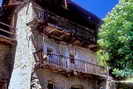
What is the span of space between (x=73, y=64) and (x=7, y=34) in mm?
5905

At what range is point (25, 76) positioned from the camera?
18.0 m

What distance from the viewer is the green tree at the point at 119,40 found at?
10.3 meters

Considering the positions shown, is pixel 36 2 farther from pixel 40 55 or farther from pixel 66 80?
pixel 66 80

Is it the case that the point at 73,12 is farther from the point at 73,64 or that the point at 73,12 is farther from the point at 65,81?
the point at 65,81

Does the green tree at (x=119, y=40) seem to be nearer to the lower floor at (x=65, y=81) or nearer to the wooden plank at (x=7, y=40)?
the lower floor at (x=65, y=81)

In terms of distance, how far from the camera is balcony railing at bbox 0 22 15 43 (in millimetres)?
19422

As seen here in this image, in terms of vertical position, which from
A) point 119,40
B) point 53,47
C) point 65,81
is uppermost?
point 53,47

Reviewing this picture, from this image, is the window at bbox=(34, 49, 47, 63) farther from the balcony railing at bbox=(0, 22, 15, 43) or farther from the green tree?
the green tree

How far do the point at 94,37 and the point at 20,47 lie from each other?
26.0 feet

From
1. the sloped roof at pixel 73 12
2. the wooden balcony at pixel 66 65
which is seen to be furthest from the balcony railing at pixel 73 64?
the sloped roof at pixel 73 12

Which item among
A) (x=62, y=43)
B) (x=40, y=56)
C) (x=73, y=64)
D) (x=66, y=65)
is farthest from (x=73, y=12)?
(x=40, y=56)

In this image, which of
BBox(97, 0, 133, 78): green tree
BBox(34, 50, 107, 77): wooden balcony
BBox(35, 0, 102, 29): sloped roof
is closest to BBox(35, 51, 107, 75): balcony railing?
BBox(34, 50, 107, 77): wooden balcony

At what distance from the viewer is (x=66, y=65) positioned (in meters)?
19.5

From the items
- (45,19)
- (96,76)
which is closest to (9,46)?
(45,19)
